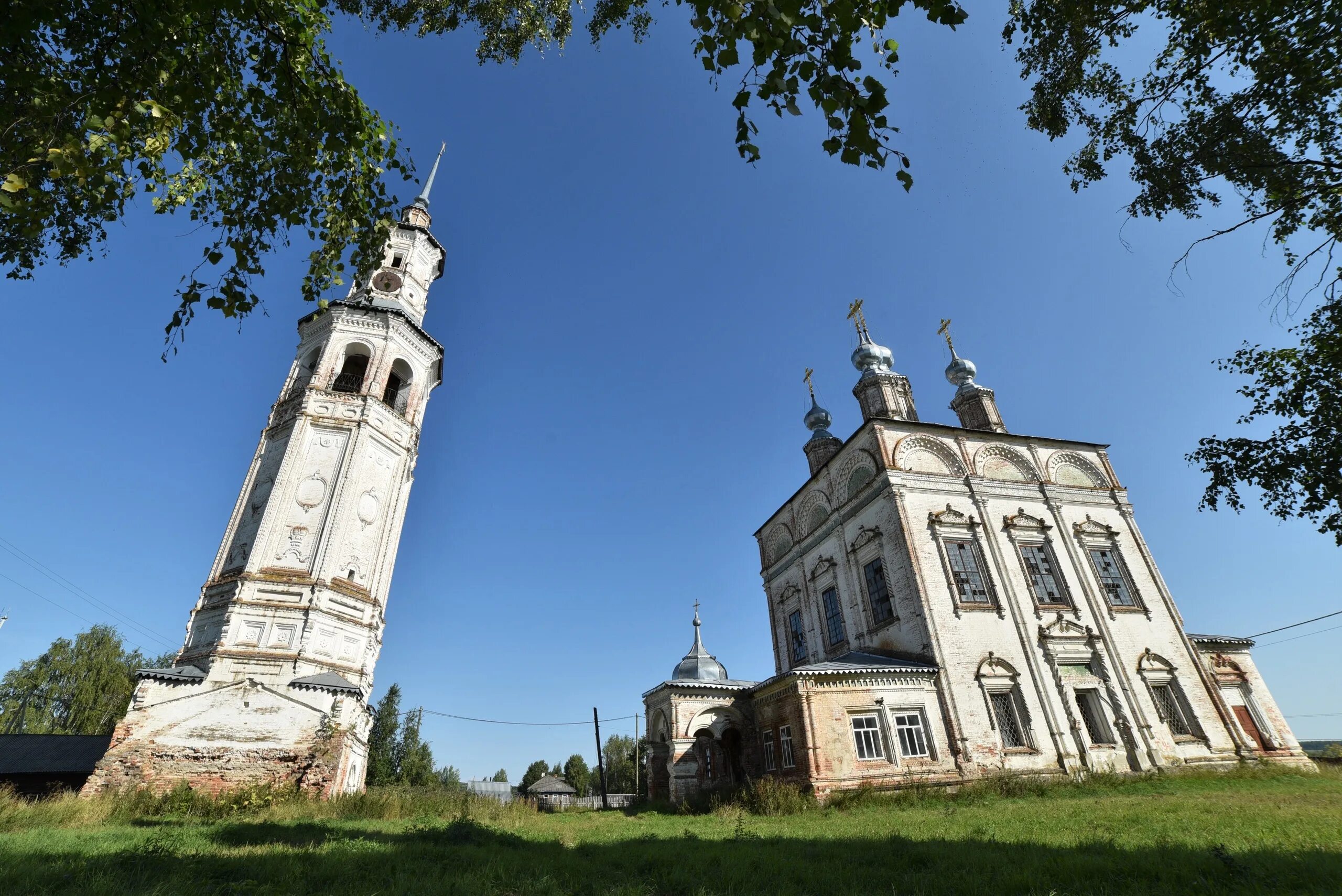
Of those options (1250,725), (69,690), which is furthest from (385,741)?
(1250,725)

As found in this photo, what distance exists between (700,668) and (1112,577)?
14903 millimetres

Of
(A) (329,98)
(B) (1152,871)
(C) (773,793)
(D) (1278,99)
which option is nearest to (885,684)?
(C) (773,793)

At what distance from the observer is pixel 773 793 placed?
1450 cm

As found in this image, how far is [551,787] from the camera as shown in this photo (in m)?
54.3

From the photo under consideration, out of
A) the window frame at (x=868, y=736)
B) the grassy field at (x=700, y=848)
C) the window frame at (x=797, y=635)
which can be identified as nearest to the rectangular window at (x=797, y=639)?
the window frame at (x=797, y=635)

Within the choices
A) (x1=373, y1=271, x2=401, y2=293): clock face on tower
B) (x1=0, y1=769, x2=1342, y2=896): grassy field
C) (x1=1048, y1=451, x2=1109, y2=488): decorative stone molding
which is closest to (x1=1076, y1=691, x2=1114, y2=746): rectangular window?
(x1=0, y1=769, x2=1342, y2=896): grassy field

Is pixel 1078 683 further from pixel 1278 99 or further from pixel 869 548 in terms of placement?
pixel 1278 99

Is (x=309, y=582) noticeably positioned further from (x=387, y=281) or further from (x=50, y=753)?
(x=387, y=281)

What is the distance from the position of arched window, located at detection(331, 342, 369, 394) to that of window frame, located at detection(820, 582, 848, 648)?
1814 cm

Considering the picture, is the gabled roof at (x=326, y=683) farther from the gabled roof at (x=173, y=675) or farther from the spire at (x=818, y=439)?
the spire at (x=818, y=439)

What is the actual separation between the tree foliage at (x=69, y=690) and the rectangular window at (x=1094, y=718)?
40742 mm

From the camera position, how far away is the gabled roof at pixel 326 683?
51.7 ft

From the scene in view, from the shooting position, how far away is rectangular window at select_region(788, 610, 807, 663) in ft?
76.6

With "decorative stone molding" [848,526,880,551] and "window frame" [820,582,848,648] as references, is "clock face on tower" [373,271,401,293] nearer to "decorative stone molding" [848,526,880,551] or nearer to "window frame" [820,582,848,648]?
"decorative stone molding" [848,526,880,551]
